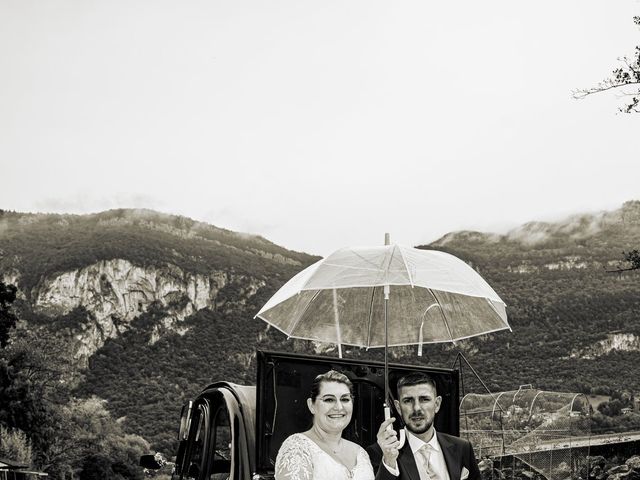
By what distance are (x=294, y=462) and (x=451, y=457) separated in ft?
3.00

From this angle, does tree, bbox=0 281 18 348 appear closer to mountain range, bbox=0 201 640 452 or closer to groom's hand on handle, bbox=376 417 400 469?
mountain range, bbox=0 201 640 452

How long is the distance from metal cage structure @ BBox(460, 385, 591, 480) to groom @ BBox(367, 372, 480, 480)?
8.55m

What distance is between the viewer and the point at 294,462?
152 inches

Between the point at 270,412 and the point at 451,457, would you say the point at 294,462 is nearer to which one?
the point at 270,412

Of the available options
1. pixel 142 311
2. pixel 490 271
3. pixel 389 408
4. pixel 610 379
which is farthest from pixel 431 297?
pixel 142 311

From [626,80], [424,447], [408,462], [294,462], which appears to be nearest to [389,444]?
[408,462]

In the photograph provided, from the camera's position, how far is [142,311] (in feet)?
216

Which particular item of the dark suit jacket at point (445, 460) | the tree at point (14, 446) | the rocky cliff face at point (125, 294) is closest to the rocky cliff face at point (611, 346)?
the tree at point (14, 446)

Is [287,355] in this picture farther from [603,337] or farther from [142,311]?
[142,311]

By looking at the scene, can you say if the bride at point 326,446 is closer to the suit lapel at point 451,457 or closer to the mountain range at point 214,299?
the suit lapel at point 451,457

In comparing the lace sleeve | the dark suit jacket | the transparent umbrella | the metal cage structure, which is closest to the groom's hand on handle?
the dark suit jacket

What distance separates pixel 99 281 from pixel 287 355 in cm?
6404

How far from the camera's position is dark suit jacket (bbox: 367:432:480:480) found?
4.08m

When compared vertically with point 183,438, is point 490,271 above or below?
above
